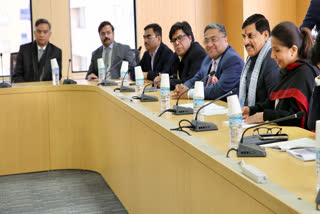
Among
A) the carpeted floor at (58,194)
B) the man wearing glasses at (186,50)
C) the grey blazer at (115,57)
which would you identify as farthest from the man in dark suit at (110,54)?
the carpeted floor at (58,194)

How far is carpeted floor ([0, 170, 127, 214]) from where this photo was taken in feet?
13.2

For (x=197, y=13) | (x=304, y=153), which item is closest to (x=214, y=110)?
(x=304, y=153)

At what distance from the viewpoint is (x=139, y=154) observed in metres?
3.29

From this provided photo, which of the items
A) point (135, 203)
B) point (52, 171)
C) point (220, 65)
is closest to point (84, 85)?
point (52, 171)

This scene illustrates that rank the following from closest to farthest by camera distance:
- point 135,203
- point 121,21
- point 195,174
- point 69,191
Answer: point 195,174, point 135,203, point 69,191, point 121,21

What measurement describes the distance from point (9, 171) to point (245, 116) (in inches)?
106

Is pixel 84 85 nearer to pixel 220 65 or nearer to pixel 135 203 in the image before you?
pixel 220 65

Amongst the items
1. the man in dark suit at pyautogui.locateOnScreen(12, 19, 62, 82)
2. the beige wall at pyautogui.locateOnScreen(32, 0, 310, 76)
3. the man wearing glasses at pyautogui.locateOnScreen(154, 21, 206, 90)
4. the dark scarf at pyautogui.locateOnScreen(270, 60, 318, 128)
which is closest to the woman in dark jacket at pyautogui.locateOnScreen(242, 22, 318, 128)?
the dark scarf at pyautogui.locateOnScreen(270, 60, 318, 128)

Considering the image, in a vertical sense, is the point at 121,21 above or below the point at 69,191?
above

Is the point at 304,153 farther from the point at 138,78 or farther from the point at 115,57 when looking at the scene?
the point at 115,57

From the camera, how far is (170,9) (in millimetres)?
8070

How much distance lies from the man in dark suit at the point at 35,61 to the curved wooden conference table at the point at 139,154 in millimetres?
801

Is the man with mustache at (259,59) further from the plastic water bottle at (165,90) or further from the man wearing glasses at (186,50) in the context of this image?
the man wearing glasses at (186,50)

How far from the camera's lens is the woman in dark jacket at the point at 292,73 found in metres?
2.92
